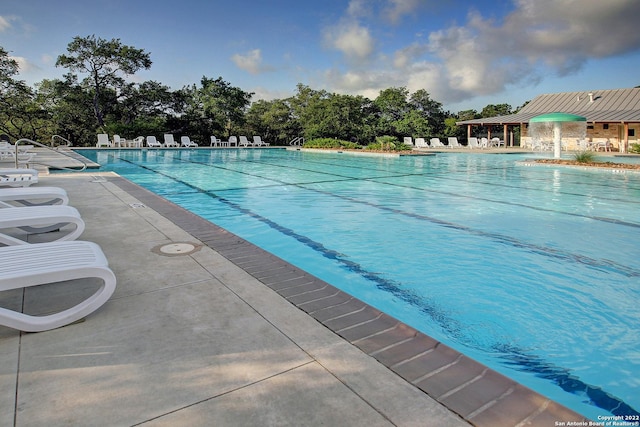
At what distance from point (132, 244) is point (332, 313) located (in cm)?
252

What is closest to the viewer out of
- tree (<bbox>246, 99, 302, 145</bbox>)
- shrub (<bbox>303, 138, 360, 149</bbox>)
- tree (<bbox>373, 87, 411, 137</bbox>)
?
shrub (<bbox>303, 138, 360, 149</bbox>)

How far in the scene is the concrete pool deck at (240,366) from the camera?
5.12 ft

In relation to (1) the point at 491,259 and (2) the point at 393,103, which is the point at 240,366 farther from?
(2) the point at 393,103

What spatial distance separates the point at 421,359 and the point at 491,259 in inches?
128

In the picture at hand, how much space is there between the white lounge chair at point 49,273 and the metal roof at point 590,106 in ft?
98.0

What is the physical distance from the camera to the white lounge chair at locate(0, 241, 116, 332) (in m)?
2.13

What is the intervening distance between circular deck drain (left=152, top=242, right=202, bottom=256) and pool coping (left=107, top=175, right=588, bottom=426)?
0.72 m

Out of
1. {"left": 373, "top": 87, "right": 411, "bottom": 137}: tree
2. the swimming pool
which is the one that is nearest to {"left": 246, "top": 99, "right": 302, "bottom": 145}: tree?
{"left": 373, "top": 87, "right": 411, "bottom": 137}: tree

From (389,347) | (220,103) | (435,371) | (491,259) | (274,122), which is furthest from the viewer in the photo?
(274,122)

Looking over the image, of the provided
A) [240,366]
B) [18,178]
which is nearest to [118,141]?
[18,178]

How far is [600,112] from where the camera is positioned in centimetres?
2772

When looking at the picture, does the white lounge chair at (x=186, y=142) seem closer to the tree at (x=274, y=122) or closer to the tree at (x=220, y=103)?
the tree at (x=220, y=103)

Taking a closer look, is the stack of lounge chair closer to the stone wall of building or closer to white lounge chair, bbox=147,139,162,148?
white lounge chair, bbox=147,139,162,148

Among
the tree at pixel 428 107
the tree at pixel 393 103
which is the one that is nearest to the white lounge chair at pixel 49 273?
the tree at pixel 393 103
